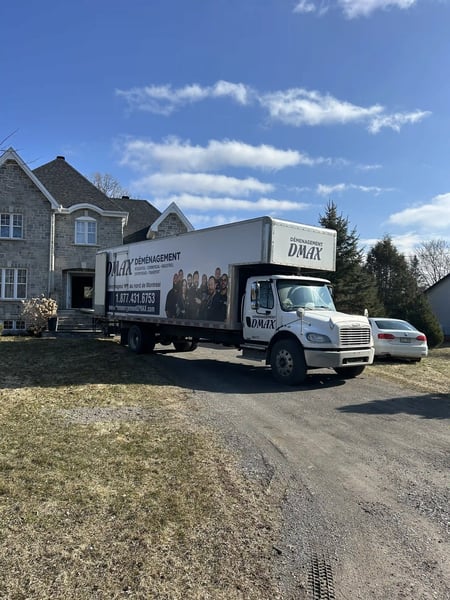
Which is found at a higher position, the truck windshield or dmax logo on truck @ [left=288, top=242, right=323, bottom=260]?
dmax logo on truck @ [left=288, top=242, right=323, bottom=260]

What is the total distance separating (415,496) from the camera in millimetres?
4422

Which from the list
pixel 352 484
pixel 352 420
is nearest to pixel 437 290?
pixel 352 420

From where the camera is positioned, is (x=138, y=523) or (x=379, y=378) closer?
(x=138, y=523)

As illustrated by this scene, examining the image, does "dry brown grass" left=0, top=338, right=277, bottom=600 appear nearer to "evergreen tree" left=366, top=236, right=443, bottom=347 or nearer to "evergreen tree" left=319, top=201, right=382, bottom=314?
"evergreen tree" left=319, top=201, right=382, bottom=314

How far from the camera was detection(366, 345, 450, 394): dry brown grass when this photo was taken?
10714 mm

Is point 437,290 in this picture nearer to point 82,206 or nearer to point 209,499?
point 82,206

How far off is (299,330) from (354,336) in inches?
49.5

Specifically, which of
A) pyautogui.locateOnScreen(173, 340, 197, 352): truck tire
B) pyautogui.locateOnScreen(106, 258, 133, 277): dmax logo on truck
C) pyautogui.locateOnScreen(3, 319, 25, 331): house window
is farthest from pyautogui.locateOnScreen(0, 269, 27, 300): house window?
pyautogui.locateOnScreen(173, 340, 197, 352): truck tire

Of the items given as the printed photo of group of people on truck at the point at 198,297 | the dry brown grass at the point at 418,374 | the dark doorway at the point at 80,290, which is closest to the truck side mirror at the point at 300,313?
the printed photo of group of people on truck at the point at 198,297

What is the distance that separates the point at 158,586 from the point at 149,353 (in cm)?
1291

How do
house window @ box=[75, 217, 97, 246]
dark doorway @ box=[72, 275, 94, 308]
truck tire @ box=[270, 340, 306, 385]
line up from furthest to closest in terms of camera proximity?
dark doorway @ box=[72, 275, 94, 308], house window @ box=[75, 217, 97, 246], truck tire @ box=[270, 340, 306, 385]

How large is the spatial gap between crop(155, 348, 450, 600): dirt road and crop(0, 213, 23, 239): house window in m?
19.6

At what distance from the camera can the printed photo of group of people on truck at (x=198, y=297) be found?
1188 centimetres

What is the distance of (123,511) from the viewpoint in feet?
12.6
